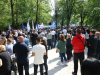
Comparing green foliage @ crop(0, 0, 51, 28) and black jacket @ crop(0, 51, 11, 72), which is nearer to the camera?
black jacket @ crop(0, 51, 11, 72)

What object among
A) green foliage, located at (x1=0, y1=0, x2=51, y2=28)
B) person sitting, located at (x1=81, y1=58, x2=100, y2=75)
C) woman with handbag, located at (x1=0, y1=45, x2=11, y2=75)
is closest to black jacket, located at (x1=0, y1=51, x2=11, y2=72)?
woman with handbag, located at (x1=0, y1=45, x2=11, y2=75)

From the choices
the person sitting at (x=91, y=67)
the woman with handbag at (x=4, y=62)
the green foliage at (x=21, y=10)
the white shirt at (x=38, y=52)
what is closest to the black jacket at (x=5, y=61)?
the woman with handbag at (x=4, y=62)

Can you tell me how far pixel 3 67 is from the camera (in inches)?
143

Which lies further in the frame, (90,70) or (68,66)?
(68,66)

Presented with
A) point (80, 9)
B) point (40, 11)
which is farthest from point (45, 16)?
point (80, 9)

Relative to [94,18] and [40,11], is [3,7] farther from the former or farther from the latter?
[94,18]

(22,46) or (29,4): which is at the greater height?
(29,4)

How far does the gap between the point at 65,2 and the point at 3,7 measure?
1983 cm

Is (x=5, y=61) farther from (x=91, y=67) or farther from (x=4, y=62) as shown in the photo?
(x=91, y=67)

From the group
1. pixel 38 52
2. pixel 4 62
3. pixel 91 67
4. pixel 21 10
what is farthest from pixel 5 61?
pixel 21 10

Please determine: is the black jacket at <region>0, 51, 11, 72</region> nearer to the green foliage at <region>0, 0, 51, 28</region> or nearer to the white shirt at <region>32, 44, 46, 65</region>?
the white shirt at <region>32, 44, 46, 65</region>

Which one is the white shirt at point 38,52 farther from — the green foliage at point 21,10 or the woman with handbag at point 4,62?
the green foliage at point 21,10

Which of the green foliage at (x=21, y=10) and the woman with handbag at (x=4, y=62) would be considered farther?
the green foliage at (x=21, y=10)

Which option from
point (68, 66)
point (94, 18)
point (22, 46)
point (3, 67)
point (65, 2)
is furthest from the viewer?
point (65, 2)
